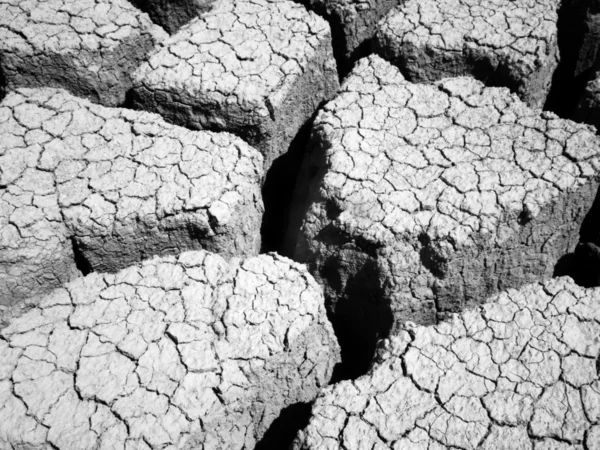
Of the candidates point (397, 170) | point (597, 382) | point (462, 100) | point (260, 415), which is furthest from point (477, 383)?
point (462, 100)

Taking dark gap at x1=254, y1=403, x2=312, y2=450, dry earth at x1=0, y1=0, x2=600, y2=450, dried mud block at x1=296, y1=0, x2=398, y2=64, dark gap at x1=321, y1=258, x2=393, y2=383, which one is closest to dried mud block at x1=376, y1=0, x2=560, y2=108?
dry earth at x1=0, y1=0, x2=600, y2=450

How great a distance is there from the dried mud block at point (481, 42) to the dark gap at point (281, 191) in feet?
1.58

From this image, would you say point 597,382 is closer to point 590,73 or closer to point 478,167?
point 478,167

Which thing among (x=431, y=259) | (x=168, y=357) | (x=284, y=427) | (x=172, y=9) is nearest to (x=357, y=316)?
(x=431, y=259)

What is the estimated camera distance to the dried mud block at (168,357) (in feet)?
5.53

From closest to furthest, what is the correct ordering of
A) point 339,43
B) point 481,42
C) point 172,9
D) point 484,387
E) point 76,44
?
1. point 484,387
2. point 481,42
3. point 76,44
4. point 339,43
5. point 172,9

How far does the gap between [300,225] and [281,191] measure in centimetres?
35

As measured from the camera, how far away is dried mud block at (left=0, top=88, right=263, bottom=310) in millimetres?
2041

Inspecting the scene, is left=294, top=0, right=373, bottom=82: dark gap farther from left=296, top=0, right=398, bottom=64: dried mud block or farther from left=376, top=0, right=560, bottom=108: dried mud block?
left=376, top=0, right=560, bottom=108: dried mud block


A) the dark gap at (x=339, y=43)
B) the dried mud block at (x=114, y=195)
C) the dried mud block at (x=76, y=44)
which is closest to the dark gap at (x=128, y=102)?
the dried mud block at (x=76, y=44)

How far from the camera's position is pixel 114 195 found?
2.10 meters

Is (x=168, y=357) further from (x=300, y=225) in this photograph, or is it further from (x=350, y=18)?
(x=350, y=18)

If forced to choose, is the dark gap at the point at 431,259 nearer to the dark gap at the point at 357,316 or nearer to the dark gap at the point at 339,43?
the dark gap at the point at 357,316

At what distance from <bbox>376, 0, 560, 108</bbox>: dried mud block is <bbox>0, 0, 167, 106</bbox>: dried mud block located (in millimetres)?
1070
